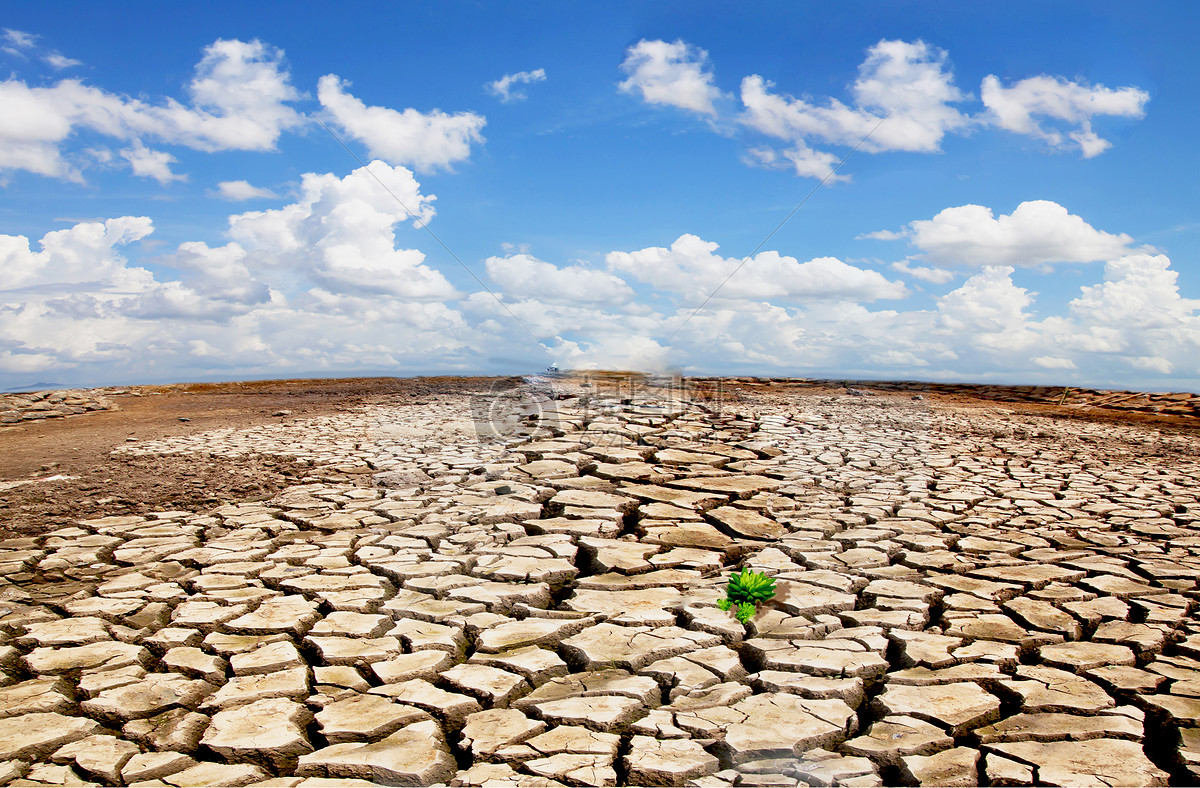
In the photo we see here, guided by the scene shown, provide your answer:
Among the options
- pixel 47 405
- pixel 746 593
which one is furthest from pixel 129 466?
pixel 47 405

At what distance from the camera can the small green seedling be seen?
8.36 ft

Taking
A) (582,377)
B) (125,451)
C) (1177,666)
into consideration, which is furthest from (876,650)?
(582,377)

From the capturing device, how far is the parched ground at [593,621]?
1703 millimetres

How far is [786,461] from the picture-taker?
5277mm

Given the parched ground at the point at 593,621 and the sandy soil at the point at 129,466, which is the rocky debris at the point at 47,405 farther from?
the parched ground at the point at 593,621

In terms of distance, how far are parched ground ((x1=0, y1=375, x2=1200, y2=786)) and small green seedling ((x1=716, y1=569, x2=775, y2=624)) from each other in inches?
2.3

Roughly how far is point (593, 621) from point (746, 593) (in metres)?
0.63

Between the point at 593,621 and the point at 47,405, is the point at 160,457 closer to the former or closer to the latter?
the point at 593,621

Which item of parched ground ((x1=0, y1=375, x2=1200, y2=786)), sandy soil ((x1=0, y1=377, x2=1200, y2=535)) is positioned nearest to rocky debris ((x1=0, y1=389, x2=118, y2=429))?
sandy soil ((x1=0, y1=377, x2=1200, y2=535))

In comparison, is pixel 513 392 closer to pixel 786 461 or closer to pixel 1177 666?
pixel 786 461

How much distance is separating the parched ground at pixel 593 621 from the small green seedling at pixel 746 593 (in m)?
0.06

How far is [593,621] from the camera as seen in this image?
7.95 feet

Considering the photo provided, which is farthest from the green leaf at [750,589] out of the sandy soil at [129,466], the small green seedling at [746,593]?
the sandy soil at [129,466]

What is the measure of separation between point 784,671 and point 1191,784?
3.28 ft
